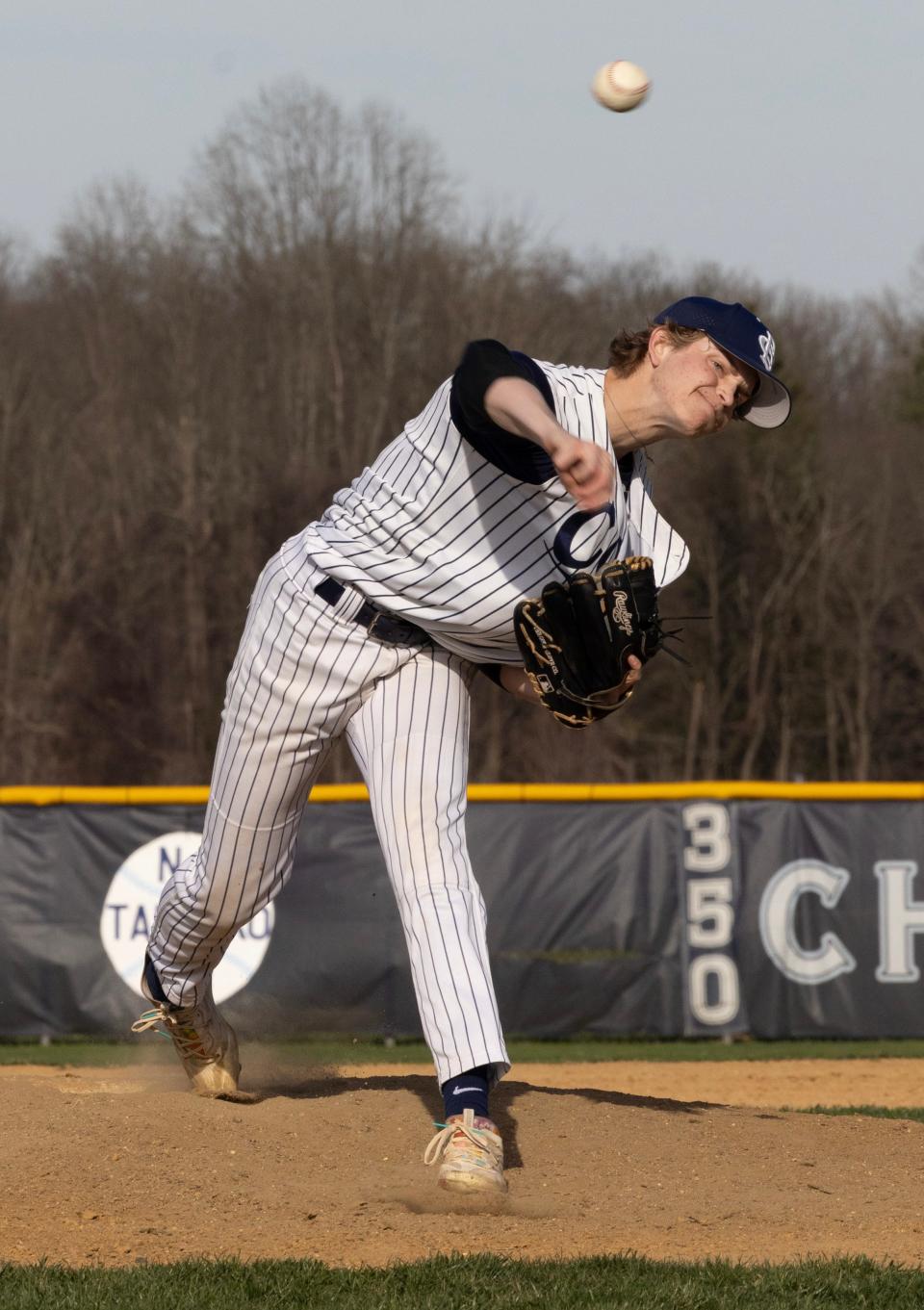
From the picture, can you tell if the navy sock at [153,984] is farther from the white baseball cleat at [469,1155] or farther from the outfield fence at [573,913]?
the outfield fence at [573,913]

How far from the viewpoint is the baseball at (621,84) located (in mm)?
4797

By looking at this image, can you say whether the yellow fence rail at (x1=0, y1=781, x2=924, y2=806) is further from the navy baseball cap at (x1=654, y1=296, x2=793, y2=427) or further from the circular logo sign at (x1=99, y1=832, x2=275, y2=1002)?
the navy baseball cap at (x1=654, y1=296, x2=793, y2=427)

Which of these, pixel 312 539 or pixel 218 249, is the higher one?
pixel 218 249

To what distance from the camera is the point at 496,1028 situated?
11.5 feet

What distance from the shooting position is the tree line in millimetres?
29281

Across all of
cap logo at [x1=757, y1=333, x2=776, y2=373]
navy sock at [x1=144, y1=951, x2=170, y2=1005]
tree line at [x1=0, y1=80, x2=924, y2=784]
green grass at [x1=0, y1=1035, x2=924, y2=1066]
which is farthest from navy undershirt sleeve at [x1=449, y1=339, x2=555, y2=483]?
tree line at [x1=0, y1=80, x2=924, y2=784]

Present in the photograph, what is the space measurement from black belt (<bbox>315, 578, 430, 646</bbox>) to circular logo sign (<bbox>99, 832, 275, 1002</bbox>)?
575 centimetres

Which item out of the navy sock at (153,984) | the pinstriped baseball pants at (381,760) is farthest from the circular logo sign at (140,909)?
the pinstriped baseball pants at (381,760)

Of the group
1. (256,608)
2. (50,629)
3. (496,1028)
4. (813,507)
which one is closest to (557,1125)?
(496,1028)

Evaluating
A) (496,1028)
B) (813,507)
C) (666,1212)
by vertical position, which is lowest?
(666,1212)

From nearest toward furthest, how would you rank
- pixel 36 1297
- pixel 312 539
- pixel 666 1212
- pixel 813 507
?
pixel 36 1297 → pixel 666 1212 → pixel 312 539 → pixel 813 507

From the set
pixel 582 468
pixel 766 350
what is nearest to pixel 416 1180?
pixel 582 468

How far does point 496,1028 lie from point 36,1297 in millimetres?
1060

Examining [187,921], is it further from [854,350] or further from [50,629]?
[854,350]
